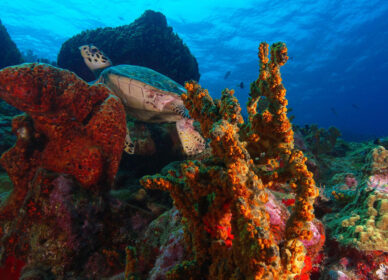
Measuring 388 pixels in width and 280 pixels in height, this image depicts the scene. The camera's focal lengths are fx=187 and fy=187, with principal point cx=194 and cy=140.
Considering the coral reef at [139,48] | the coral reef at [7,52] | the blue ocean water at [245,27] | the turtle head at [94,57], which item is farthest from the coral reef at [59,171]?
the blue ocean water at [245,27]

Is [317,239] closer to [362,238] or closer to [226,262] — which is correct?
[362,238]

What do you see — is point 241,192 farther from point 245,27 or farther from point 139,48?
point 245,27

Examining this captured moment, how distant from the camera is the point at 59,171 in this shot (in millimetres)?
2682

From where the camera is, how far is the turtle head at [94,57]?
19.5 ft

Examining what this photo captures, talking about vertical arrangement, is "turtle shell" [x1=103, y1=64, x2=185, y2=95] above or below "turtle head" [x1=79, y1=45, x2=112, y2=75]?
below

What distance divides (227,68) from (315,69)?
19.5 m

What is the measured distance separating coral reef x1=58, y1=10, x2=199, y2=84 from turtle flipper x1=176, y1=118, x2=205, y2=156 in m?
5.65

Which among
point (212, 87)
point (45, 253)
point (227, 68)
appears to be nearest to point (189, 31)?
point (227, 68)

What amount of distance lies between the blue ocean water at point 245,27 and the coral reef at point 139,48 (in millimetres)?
18121

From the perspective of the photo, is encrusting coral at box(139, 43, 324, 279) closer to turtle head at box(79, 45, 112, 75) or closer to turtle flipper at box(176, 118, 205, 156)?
turtle flipper at box(176, 118, 205, 156)

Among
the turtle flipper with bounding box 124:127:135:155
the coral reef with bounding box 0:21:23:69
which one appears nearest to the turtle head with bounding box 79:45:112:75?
the turtle flipper with bounding box 124:127:135:155

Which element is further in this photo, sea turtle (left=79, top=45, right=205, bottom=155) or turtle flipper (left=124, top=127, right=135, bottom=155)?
sea turtle (left=79, top=45, right=205, bottom=155)

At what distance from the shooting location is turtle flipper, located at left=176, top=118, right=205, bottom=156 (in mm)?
4629

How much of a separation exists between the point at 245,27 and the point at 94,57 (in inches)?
1193
